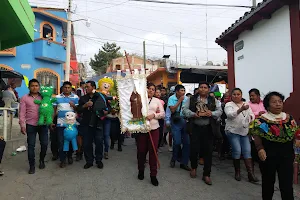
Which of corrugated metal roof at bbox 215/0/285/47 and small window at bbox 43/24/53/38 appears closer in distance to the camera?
corrugated metal roof at bbox 215/0/285/47

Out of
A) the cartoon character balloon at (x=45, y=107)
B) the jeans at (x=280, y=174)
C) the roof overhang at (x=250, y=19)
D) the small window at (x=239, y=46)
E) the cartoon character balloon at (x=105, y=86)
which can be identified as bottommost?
the jeans at (x=280, y=174)

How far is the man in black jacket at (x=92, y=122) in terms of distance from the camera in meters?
5.04

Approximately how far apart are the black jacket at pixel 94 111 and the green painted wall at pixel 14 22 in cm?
196

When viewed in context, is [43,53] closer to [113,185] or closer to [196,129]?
[113,185]

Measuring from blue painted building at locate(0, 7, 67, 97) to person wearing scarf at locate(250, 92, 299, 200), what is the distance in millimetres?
14931

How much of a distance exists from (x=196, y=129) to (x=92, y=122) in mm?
1995

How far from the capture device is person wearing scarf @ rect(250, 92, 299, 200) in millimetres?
3014

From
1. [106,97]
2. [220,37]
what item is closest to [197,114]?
[106,97]

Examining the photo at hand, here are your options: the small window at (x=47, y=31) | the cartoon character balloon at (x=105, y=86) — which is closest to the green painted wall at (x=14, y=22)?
the cartoon character balloon at (x=105, y=86)

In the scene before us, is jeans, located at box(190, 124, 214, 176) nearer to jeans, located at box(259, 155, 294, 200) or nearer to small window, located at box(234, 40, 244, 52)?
jeans, located at box(259, 155, 294, 200)

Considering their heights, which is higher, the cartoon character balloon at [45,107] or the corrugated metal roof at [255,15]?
the corrugated metal roof at [255,15]

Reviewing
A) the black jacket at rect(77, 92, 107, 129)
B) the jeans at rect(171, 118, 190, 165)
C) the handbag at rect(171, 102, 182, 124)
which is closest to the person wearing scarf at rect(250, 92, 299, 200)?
the jeans at rect(171, 118, 190, 165)

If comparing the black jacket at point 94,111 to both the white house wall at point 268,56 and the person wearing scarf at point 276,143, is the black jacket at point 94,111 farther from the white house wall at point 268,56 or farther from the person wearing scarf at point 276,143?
the white house wall at point 268,56

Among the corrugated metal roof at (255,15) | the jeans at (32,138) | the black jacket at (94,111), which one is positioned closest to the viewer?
the jeans at (32,138)
